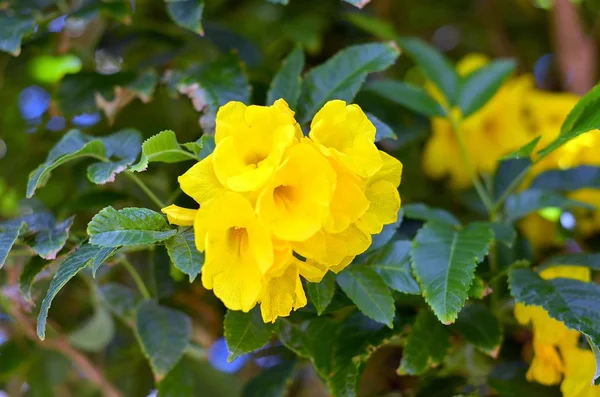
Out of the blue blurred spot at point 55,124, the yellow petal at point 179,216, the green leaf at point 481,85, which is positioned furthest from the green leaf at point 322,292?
the blue blurred spot at point 55,124

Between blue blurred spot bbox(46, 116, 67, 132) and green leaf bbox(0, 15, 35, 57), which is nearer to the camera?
green leaf bbox(0, 15, 35, 57)

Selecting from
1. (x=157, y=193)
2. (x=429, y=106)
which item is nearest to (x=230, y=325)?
(x=157, y=193)

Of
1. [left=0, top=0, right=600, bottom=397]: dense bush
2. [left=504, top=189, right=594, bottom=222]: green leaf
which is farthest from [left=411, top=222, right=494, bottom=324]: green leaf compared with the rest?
[left=504, top=189, right=594, bottom=222]: green leaf

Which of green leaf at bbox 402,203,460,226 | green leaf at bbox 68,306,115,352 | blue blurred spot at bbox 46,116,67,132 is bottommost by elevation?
green leaf at bbox 68,306,115,352

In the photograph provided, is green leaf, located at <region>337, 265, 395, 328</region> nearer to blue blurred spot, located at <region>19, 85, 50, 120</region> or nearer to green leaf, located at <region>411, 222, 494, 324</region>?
green leaf, located at <region>411, 222, 494, 324</region>

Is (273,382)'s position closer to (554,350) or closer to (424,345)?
(424,345)

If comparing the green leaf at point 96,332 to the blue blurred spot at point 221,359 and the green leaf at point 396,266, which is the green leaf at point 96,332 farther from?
the green leaf at point 396,266

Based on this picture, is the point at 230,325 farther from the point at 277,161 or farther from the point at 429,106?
the point at 429,106
